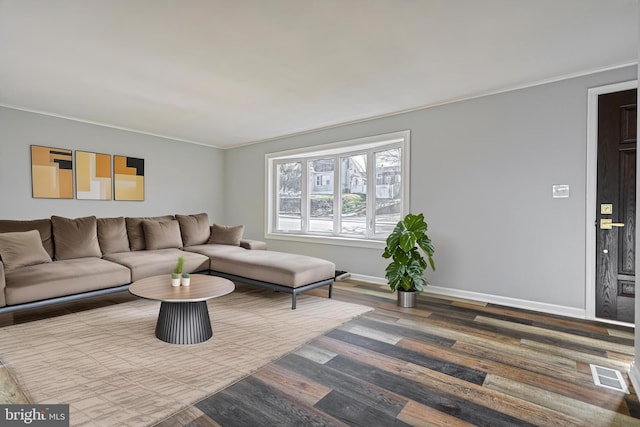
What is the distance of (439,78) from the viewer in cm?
331

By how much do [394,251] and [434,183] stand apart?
115cm

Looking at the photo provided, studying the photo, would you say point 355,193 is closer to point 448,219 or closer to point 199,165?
point 448,219

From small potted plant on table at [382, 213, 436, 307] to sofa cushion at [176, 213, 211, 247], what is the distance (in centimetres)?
307

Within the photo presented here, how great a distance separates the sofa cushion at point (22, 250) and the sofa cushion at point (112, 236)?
2.14 ft

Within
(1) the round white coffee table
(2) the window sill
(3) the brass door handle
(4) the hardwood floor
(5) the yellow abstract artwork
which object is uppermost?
(5) the yellow abstract artwork

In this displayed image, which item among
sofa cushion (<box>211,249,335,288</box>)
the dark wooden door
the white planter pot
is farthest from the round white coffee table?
the dark wooden door

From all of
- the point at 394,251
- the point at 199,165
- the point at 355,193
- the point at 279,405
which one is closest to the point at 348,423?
the point at 279,405

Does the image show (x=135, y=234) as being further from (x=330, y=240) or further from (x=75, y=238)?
(x=330, y=240)

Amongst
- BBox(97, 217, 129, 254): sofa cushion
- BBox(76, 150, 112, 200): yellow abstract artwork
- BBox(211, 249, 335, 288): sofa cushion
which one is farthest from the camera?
BBox(76, 150, 112, 200): yellow abstract artwork

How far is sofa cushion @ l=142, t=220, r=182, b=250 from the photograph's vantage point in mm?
4617

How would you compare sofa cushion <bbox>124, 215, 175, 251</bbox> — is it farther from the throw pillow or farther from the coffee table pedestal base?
the coffee table pedestal base

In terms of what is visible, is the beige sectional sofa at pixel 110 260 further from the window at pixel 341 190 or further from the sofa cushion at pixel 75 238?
the window at pixel 341 190

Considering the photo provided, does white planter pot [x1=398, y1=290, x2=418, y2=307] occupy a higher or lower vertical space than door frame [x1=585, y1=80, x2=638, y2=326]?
lower

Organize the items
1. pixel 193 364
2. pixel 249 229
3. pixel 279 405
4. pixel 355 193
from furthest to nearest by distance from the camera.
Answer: pixel 249 229 < pixel 355 193 < pixel 193 364 < pixel 279 405
